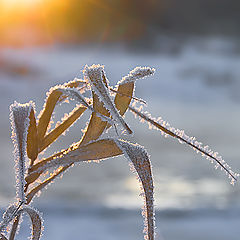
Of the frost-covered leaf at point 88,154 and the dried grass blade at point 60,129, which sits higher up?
the dried grass blade at point 60,129

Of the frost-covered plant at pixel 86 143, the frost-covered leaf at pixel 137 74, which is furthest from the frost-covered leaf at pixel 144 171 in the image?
the frost-covered leaf at pixel 137 74

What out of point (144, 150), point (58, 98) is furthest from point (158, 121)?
point (58, 98)

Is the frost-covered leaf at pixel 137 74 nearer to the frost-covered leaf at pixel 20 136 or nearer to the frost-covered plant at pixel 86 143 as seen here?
the frost-covered plant at pixel 86 143

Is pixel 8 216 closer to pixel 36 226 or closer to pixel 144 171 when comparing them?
Result: pixel 36 226

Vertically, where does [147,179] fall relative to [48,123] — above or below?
below

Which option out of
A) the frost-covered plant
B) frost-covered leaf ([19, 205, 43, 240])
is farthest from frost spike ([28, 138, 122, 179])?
frost-covered leaf ([19, 205, 43, 240])

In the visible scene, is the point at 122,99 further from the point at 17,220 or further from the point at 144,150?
the point at 17,220
